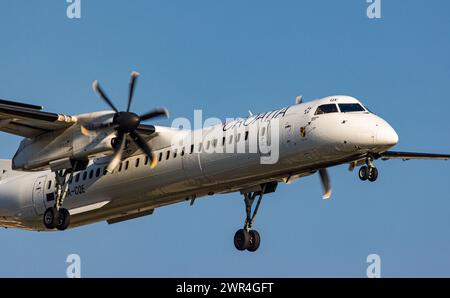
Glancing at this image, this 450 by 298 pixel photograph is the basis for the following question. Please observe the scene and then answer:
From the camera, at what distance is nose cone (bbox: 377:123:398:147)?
24750 mm

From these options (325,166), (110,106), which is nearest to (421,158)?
(325,166)

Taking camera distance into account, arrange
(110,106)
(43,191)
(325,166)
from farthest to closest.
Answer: (43,191) < (110,106) < (325,166)

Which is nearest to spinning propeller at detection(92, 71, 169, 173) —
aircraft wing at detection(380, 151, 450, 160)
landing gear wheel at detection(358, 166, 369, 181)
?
landing gear wheel at detection(358, 166, 369, 181)

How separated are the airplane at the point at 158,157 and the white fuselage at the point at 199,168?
3cm

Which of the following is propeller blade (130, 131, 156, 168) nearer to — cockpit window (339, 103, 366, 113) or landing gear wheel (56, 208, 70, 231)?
landing gear wheel (56, 208, 70, 231)

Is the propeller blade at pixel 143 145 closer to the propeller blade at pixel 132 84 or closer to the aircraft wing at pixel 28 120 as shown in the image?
the propeller blade at pixel 132 84

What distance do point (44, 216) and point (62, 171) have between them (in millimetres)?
1613

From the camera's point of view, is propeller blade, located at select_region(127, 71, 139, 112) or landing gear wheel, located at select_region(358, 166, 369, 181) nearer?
landing gear wheel, located at select_region(358, 166, 369, 181)

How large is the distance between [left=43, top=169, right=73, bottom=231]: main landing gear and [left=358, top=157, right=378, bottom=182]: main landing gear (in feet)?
32.0

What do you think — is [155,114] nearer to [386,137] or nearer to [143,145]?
[143,145]

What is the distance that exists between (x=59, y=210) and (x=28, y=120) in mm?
3140

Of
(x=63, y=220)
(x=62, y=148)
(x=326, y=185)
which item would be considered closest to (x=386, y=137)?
(x=326, y=185)

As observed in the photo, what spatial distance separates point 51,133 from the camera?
29953mm
